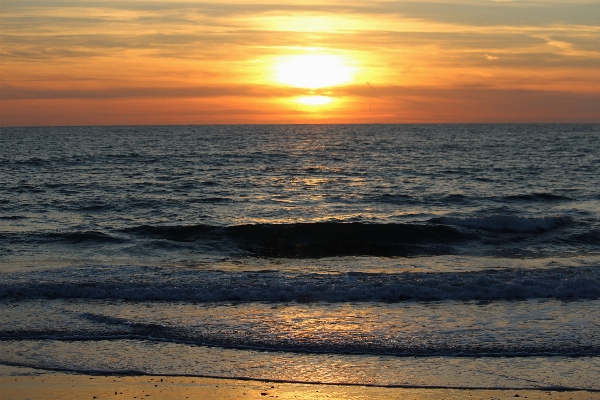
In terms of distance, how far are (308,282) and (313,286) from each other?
1.32 feet

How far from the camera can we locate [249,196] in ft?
96.2

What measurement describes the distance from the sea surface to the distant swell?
1.6 inches

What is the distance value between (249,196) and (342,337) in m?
20.5

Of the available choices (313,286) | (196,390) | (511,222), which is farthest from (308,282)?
(511,222)

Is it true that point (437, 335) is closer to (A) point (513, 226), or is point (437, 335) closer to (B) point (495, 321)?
(B) point (495, 321)

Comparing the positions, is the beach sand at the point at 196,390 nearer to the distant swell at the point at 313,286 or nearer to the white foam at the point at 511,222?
the distant swell at the point at 313,286

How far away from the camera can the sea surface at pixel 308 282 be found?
8281 millimetres

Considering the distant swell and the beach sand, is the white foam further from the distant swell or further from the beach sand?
the beach sand

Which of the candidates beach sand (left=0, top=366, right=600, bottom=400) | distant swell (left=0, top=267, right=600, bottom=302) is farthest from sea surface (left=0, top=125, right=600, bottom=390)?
beach sand (left=0, top=366, right=600, bottom=400)

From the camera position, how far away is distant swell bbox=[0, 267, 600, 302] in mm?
11719

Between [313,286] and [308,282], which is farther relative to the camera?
[308,282]

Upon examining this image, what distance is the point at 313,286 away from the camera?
12188 mm

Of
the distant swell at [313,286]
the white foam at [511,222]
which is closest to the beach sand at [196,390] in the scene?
the distant swell at [313,286]

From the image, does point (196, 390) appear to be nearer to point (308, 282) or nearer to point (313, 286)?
point (313, 286)
